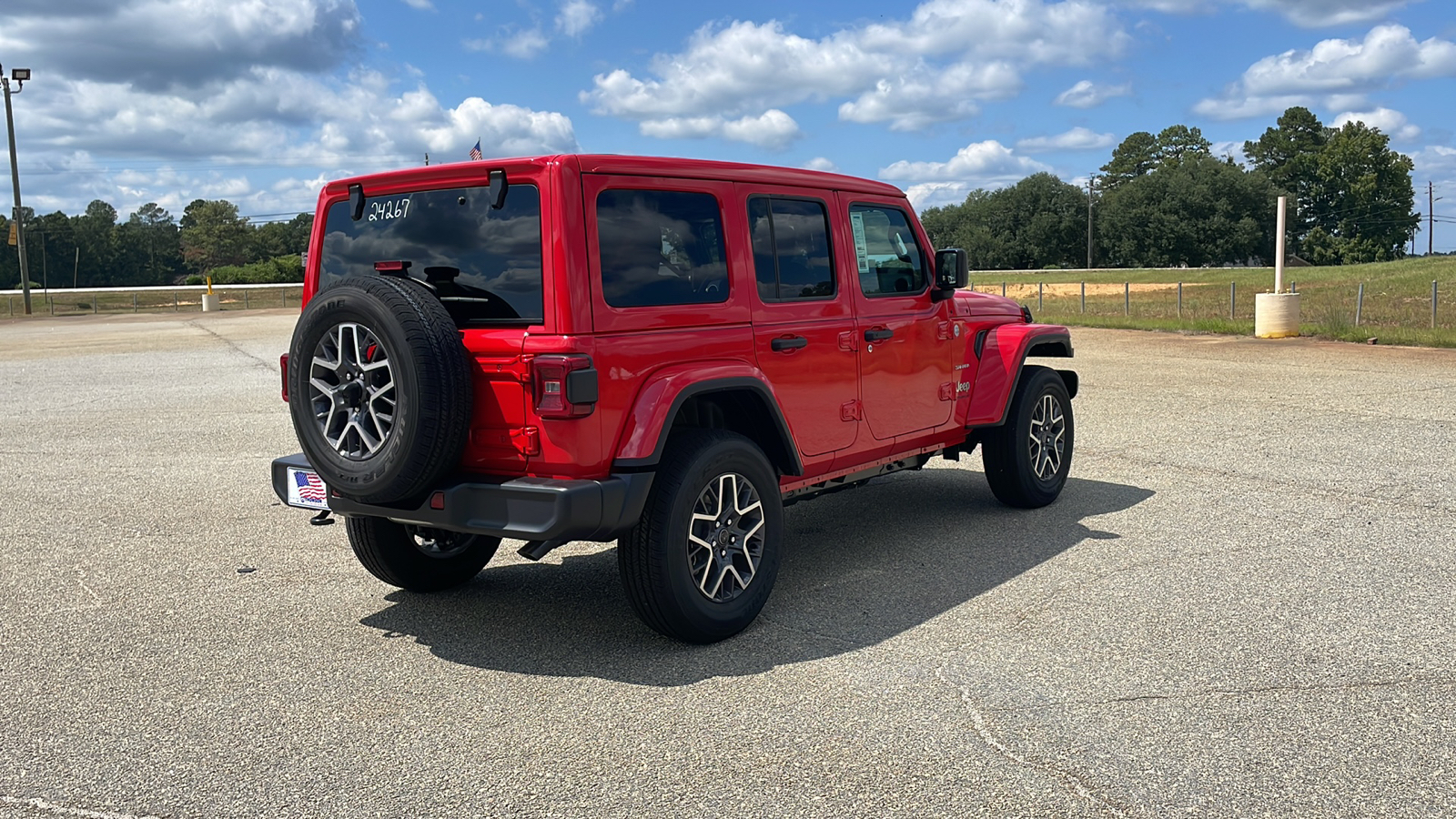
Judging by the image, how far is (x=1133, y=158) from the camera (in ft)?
429

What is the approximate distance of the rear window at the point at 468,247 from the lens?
4.46 meters

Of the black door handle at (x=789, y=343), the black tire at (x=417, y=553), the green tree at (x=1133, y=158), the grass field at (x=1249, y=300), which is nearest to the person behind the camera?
the black door handle at (x=789, y=343)

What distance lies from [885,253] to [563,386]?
8.14ft

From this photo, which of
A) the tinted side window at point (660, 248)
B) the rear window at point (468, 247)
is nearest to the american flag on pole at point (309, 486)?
the rear window at point (468, 247)

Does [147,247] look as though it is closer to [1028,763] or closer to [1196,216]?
[1196,216]

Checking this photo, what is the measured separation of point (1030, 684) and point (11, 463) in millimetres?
8700

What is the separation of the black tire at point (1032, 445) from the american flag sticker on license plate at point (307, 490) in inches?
152

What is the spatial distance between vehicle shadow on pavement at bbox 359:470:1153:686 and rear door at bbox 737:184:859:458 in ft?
2.42

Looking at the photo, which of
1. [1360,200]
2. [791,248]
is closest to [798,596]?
[791,248]

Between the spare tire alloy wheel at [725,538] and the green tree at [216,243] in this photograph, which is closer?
the spare tire alloy wheel at [725,538]

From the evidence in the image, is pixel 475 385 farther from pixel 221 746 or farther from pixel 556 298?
pixel 221 746

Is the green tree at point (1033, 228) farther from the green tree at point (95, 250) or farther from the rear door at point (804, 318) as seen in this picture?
the rear door at point (804, 318)

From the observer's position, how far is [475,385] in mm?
4473

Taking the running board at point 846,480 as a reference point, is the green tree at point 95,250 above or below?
above
